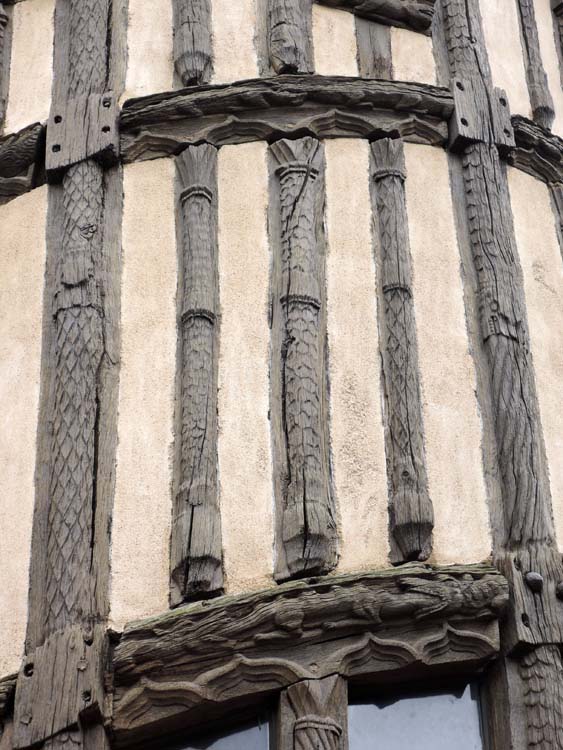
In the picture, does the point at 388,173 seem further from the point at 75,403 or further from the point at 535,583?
the point at 535,583

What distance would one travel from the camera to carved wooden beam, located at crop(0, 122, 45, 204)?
7.21 metres

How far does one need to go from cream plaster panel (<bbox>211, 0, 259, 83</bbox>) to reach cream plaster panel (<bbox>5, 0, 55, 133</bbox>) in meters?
0.83

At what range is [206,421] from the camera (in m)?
6.28

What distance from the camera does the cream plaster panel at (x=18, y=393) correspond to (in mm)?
6141

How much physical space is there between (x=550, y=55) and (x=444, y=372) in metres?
2.47

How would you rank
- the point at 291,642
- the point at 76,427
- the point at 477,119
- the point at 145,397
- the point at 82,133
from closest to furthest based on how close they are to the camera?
1. the point at 291,642
2. the point at 76,427
3. the point at 145,397
4. the point at 82,133
5. the point at 477,119

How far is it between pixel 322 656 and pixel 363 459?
86 cm

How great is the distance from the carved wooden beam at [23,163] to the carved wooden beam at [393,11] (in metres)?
1.54

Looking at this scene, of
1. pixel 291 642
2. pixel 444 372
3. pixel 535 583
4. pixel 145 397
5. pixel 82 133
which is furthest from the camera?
pixel 82 133

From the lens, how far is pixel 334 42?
7512 mm

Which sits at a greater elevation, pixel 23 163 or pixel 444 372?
pixel 23 163

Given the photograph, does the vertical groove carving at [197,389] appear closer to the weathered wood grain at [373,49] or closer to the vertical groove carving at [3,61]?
the weathered wood grain at [373,49]

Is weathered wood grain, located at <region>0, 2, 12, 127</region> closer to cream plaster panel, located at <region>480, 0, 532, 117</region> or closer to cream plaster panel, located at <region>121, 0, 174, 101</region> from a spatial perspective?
cream plaster panel, located at <region>121, 0, 174, 101</region>

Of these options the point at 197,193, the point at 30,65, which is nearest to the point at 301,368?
the point at 197,193
